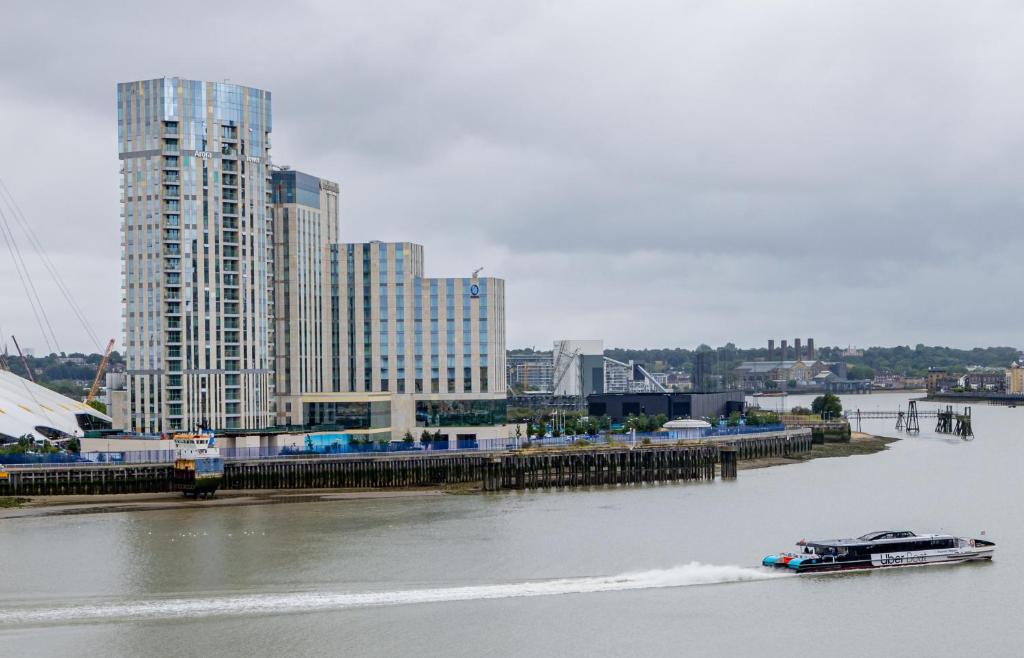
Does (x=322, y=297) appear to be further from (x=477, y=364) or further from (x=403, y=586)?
(x=403, y=586)

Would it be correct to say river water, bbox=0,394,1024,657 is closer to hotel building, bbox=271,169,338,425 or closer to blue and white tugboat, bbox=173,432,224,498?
blue and white tugboat, bbox=173,432,224,498

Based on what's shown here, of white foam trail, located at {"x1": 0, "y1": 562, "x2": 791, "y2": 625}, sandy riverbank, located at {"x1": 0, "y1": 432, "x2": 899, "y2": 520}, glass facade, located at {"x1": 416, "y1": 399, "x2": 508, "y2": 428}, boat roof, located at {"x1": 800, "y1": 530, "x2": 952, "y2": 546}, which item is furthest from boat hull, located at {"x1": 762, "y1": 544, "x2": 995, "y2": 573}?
glass facade, located at {"x1": 416, "y1": 399, "x2": 508, "y2": 428}

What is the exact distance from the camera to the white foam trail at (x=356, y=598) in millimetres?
55438

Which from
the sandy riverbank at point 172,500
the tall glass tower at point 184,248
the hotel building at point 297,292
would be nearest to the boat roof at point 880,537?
the sandy riverbank at point 172,500

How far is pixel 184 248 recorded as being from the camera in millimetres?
116125

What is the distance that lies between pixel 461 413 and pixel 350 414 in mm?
11345

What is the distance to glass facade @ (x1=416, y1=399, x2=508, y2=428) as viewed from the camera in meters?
128

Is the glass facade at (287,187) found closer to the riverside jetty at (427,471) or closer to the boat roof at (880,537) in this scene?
the riverside jetty at (427,471)

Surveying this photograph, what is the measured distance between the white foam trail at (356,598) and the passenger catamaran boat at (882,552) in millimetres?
2650

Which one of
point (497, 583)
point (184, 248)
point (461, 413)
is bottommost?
point (497, 583)

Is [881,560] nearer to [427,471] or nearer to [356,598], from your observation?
[356,598]

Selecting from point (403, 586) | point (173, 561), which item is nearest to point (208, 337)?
point (173, 561)

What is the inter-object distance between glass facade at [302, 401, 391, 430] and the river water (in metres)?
32.1

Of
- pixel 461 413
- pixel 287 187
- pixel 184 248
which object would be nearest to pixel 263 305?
pixel 184 248
